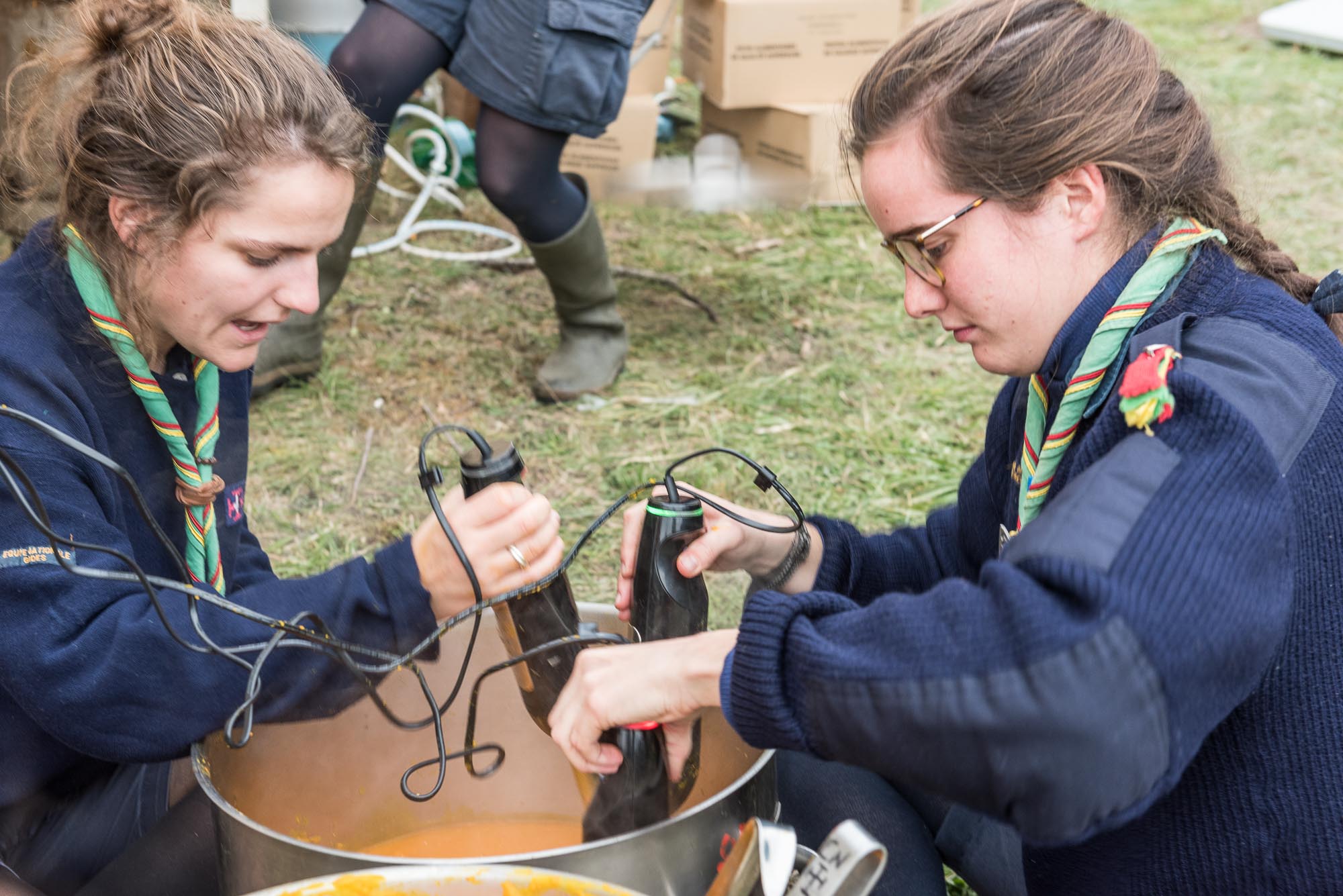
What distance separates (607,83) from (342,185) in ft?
4.45

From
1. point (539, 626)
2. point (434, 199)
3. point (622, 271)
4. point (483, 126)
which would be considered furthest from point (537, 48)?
point (434, 199)

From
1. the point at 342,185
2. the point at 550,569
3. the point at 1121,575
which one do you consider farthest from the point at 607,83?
the point at 1121,575

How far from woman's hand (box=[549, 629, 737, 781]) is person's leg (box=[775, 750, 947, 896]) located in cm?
36

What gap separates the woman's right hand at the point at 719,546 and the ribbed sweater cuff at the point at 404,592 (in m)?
0.21

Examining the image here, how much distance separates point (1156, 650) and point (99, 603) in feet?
3.00

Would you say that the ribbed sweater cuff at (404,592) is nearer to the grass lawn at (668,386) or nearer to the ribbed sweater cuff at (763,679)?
the ribbed sweater cuff at (763,679)

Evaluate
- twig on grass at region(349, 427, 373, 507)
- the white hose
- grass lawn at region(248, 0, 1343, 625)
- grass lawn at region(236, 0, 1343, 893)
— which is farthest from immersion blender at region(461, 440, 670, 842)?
the white hose

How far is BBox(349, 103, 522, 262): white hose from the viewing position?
3.82m

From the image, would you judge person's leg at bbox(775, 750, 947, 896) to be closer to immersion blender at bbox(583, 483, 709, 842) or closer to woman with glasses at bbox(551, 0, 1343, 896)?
woman with glasses at bbox(551, 0, 1343, 896)

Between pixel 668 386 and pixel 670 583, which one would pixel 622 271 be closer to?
pixel 668 386

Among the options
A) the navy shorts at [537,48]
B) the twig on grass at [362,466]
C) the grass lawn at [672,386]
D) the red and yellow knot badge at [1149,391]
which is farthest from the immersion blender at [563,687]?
the navy shorts at [537,48]

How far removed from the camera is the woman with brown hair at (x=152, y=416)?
1.17 metres

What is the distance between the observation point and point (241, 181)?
Result: 4.25ft

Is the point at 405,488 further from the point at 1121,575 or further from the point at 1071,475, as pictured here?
the point at 1121,575
